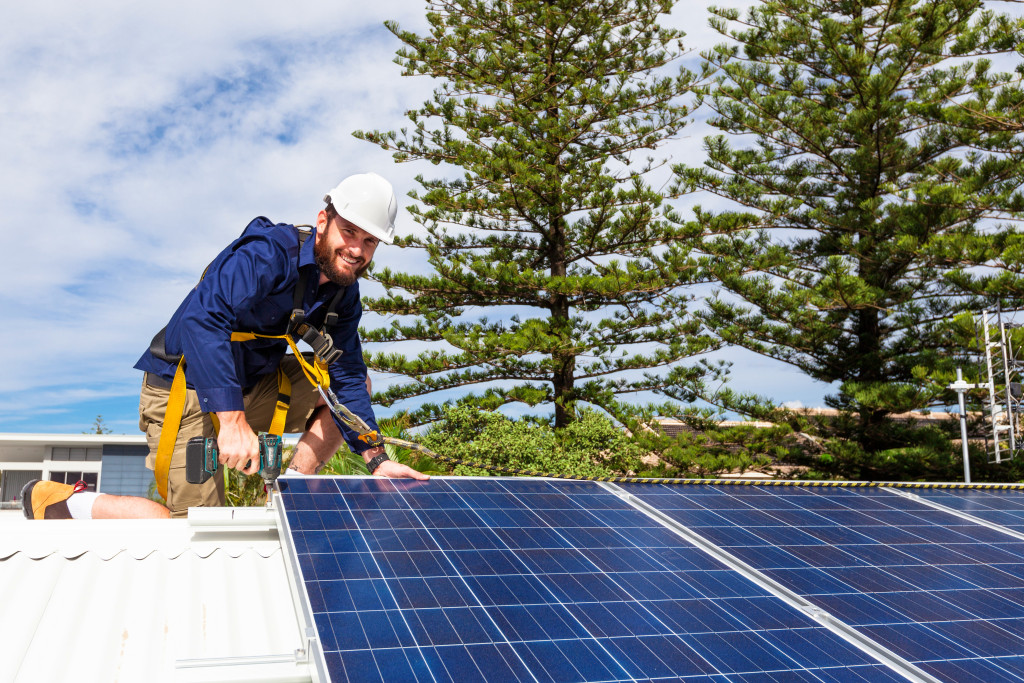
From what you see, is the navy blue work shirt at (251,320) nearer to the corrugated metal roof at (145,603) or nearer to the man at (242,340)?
the man at (242,340)

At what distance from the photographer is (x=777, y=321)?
53.7 ft

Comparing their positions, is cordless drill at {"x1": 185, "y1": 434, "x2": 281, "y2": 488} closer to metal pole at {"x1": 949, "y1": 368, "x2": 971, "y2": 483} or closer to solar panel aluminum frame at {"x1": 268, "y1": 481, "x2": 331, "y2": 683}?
solar panel aluminum frame at {"x1": 268, "y1": 481, "x2": 331, "y2": 683}

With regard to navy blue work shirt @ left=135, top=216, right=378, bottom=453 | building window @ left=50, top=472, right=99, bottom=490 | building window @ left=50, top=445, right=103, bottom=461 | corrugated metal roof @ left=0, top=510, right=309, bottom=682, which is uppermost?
navy blue work shirt @ left=135, top=216, right=378, bottom=453

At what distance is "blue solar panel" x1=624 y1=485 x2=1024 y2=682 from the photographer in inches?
101

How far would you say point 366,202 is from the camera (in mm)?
3852

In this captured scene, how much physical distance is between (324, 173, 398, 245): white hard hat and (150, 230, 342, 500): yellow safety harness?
291 millimetres

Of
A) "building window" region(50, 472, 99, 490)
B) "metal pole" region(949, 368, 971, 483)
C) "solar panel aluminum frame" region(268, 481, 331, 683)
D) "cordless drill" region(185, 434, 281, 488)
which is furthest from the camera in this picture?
"building window" region(50, 472, 99, 490)

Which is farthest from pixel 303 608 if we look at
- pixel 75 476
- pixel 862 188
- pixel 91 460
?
pixel 75 476

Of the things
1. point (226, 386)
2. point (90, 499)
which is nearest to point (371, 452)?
point (226, 386)

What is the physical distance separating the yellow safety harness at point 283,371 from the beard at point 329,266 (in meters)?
0.09

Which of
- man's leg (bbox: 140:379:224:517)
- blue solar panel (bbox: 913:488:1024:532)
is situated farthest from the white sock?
blue solar panel (bbox: 913:488:1024:532)

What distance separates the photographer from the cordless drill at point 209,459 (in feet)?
11.1

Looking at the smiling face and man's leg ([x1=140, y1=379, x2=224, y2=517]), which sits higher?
the smiling face

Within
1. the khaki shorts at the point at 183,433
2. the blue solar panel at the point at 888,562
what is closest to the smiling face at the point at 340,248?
the khaki shorts at the point at 183,433
